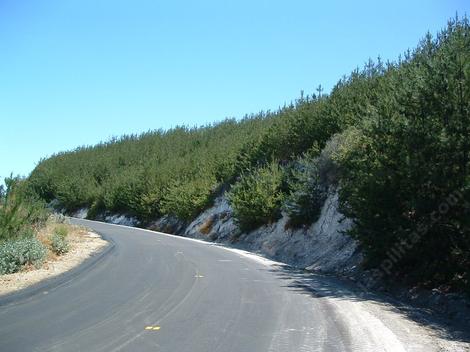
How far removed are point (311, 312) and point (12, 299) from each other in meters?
5.76

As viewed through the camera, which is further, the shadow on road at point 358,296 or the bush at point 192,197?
the bush at point 192,197

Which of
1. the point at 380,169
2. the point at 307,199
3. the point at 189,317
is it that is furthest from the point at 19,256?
the point at 307,199

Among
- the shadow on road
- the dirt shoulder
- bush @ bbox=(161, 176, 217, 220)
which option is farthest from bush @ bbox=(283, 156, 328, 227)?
bush @ bbox=(161, 176, 217, 220)

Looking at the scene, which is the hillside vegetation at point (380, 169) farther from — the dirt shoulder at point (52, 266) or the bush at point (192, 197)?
the dirt shoulder at point (52, 266)

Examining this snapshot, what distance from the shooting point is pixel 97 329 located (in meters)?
7.16

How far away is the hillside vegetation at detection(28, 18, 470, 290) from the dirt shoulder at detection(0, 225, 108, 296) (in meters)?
6.59

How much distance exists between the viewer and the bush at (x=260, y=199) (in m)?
24.8

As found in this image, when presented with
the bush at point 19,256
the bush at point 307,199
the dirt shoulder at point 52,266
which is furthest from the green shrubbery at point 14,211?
the bush at point 307,199

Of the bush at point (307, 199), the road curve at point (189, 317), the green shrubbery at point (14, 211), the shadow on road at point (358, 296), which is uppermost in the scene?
the bush at point (307, 199)

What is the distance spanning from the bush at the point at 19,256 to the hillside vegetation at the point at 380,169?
29.7ft

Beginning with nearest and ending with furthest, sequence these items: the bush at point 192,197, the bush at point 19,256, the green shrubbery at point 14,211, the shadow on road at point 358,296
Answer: the shadow on road at point 358,296 < the bush at point 19,256 < the green shrubbery at point 14,211 < the bush at point 192,197

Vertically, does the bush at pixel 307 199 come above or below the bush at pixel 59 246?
above

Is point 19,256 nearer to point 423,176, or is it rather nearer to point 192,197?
point 423,176

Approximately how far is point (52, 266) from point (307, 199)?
1186 cm
